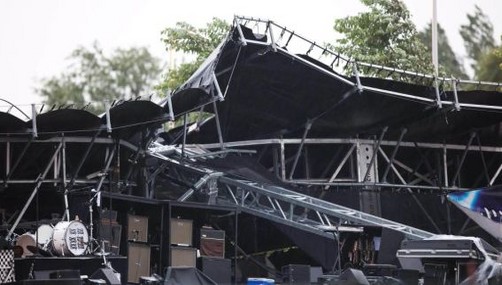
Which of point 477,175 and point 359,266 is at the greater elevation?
point 477,175

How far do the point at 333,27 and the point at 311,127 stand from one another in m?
7.43

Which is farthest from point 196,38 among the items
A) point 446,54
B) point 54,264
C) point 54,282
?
point 446,54

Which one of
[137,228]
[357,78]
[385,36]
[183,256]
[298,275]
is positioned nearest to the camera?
[298,275]

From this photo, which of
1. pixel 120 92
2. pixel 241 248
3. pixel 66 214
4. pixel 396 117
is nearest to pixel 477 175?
pixel 396 117

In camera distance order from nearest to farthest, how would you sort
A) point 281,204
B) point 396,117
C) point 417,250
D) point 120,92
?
1. point 417,250
2. point 281,204
3. point 396,117
4. point 120,92

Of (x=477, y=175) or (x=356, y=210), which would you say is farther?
(x=477, y=175)

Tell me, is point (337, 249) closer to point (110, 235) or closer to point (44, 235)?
point (110, 235)

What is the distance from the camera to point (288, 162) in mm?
22422

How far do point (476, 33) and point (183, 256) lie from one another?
47.1 metres

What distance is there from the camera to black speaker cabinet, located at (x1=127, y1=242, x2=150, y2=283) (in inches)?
652

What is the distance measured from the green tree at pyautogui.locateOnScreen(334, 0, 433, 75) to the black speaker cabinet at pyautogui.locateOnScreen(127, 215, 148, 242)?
11727mm

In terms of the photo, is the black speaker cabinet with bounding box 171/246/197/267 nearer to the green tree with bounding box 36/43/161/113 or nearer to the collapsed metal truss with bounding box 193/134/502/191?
the collapsed metal truss with bounding box 193/134/502/191

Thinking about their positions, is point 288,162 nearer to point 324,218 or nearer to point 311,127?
point 311,127

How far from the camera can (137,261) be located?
659 inches
